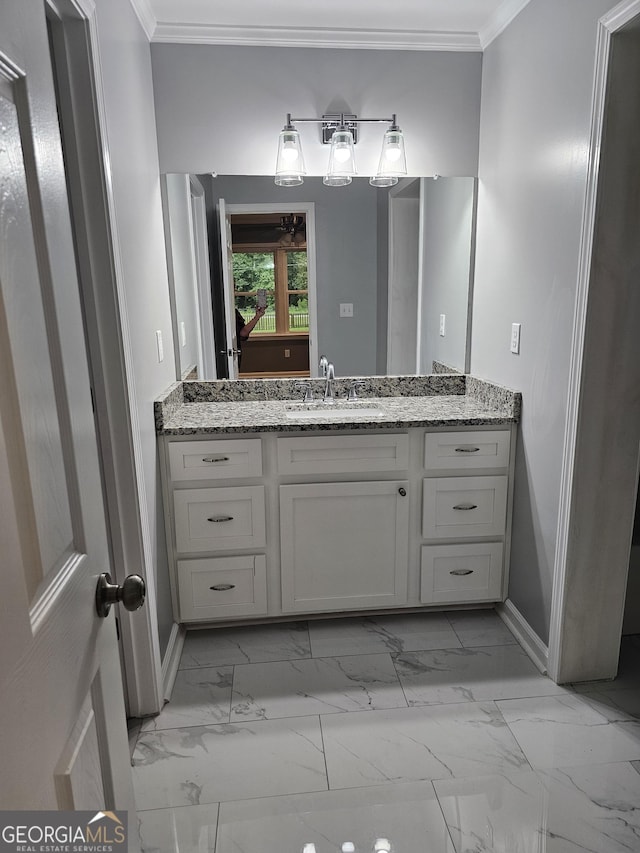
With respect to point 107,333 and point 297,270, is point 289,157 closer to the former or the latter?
point 297,270

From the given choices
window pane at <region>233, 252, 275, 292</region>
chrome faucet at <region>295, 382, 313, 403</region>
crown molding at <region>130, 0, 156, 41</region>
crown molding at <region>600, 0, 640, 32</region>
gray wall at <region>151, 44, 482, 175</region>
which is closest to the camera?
crown molding at <region>600, 0, 640, 32</region>

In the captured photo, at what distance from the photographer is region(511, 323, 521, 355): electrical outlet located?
2.22m

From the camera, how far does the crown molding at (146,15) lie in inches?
77.6

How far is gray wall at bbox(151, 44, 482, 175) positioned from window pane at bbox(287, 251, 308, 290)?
347 mm

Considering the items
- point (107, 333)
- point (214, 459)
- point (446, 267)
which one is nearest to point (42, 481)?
point (107, 333)

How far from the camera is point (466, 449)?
2289 millimetres

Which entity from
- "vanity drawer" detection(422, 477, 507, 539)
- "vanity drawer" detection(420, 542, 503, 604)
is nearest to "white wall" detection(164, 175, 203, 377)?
"vanity drawer" detection(422, 477, 507, 539)

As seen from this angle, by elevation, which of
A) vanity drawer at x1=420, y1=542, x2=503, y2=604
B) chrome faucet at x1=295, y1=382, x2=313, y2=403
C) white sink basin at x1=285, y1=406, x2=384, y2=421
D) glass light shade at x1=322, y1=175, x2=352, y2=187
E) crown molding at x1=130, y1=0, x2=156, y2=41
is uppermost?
crown molding at x1=130, y1=0, x2=156, y2=41

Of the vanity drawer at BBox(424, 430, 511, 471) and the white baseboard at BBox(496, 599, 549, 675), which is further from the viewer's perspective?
the vanity drawer at BBox(424, 430, 511, 471)

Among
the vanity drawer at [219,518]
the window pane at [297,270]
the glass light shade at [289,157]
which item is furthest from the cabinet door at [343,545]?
the glass light shade at [289,157]

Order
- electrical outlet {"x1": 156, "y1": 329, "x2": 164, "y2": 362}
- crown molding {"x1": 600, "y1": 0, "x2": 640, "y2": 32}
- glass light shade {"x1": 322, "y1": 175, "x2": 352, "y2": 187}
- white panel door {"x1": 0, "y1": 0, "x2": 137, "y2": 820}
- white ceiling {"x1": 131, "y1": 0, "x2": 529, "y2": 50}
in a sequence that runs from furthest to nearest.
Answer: glass light shade {"x1": 322, "y1": 175, "x2": 352, "y2": 187} < electrical outlet {"x1": 156, "y1": 329, "x2": 164, "y2": 362} < white ceiling {"x1": 131, "y1": 0, "x2": 529, "y2": 50} < crown molding {"x1": 600, "y1": 0, "x2": 640, "y2": 32} < white panel door {"x1": 0, "y1": 0, "x2": 137, "y2": 820}

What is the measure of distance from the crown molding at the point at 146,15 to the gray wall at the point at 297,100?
8 centimetres

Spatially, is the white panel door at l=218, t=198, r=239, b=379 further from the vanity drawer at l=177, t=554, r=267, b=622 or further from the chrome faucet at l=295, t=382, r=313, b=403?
the vanity drawer at l=177, t=554, r=267, b=622

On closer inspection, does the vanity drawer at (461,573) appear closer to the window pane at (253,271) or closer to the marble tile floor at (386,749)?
the marble tile floor at (386,749)
